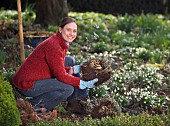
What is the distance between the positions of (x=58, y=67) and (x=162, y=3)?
12.6m

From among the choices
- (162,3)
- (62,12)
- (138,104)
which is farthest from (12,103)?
(162,3)

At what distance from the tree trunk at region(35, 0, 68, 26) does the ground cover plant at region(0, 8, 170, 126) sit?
1.76 ft

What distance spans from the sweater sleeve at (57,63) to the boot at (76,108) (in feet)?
1.74

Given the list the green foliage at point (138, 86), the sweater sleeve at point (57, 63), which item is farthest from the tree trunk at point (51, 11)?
the sweater sleeve at point (57, 63)

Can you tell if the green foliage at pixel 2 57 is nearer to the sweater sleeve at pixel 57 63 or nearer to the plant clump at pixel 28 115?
the sweater sleeve at pixel 57 63

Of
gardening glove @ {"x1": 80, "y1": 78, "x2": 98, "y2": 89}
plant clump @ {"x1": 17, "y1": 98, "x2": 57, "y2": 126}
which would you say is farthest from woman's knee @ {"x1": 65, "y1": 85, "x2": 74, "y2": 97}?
plant clump @ {"x1": 17, "y1": 98, "x2": 57, "y2": 126}

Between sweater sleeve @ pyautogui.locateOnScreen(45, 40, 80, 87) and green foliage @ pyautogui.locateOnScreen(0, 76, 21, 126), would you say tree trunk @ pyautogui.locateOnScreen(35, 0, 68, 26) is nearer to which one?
sweater sleeve @ pyautogui.locateOnScreen(45, 40, 80, 87)

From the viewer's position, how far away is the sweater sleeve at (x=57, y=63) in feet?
18.4

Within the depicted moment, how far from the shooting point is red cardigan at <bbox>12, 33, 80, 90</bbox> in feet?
18.5

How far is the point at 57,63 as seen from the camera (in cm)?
560

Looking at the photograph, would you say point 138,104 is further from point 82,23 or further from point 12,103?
point 82,23

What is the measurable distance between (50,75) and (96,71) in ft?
1.86

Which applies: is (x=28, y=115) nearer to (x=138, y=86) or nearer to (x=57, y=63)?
(x=57, y=63)

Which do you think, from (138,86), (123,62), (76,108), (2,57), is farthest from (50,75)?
(123,62)
